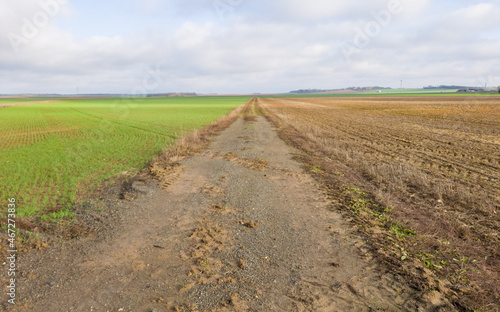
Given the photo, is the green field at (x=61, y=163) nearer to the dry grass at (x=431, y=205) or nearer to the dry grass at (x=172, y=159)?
the dry grass at (x=172, y=159)

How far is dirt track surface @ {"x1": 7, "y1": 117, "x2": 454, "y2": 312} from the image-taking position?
489 centimetres

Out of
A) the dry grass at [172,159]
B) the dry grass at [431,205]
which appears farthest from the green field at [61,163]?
the dry grass at [431,205]

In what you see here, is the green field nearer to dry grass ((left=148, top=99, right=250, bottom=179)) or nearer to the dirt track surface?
dry grass ((left=148, top=99, right=250, bottom=179))

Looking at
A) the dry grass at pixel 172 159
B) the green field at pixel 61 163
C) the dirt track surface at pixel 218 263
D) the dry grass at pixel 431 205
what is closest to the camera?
the dirt track surface at pixel 218 263

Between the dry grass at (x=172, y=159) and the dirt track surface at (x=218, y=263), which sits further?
the dry grass at (x=172, y=159)

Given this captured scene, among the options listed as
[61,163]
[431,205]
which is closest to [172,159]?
[61,163]

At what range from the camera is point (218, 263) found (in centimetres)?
601

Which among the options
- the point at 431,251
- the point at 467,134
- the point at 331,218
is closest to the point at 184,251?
the point at 331,218

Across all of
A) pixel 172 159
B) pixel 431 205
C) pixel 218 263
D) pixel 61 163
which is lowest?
pixel 218 263

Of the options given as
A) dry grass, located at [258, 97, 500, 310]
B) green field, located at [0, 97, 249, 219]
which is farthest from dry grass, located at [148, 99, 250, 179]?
dry grass, located at [258, 97, 500, 310]

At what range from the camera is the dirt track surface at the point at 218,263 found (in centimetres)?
489

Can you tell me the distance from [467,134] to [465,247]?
2056 centimetres

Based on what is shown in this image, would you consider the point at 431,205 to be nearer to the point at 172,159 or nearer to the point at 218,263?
the point at 218,263

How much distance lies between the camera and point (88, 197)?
419 inches
